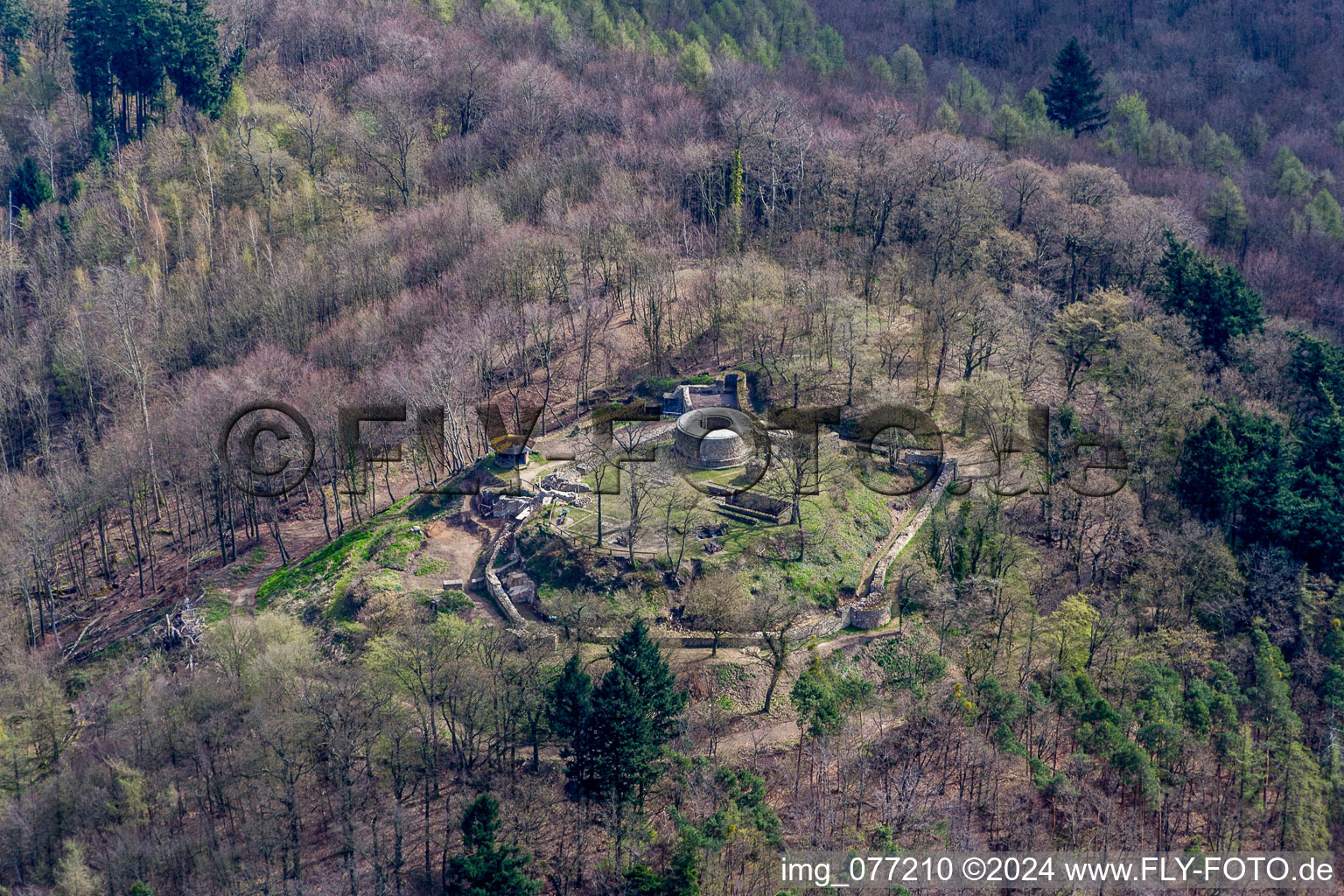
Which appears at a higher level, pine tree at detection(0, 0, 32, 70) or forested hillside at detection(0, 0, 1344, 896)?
pine tree at detection(0, 0, 32, 70)

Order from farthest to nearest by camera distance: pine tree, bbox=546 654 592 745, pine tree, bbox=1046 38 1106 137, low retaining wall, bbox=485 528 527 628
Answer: pine tree, bbox=1046 38 1106 137 < low retaining wall, bbox=485 528 527 628 < pine tree, bbox=546 654 592 745

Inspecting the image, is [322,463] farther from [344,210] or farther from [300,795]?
[344,210]

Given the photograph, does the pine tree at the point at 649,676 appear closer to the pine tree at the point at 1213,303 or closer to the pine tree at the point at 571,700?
the pine tree at the point at 571,700

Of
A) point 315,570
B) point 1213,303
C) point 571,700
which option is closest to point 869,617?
point 571,700

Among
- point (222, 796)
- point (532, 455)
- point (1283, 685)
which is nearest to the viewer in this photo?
point (222, 796)

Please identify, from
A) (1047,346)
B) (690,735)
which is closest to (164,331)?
(690,735)

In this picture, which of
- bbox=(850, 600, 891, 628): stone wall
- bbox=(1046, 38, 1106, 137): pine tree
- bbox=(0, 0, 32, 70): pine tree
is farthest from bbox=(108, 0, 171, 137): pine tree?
bbox=(1046, 38, 1106, 137): pine tree

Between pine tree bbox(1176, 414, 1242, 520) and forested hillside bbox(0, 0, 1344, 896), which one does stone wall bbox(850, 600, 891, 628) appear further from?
pine tree bbox(1176, 414, 1242, 520)

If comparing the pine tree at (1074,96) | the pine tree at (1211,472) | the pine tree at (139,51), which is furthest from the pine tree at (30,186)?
the pine tree at (1074,96)
